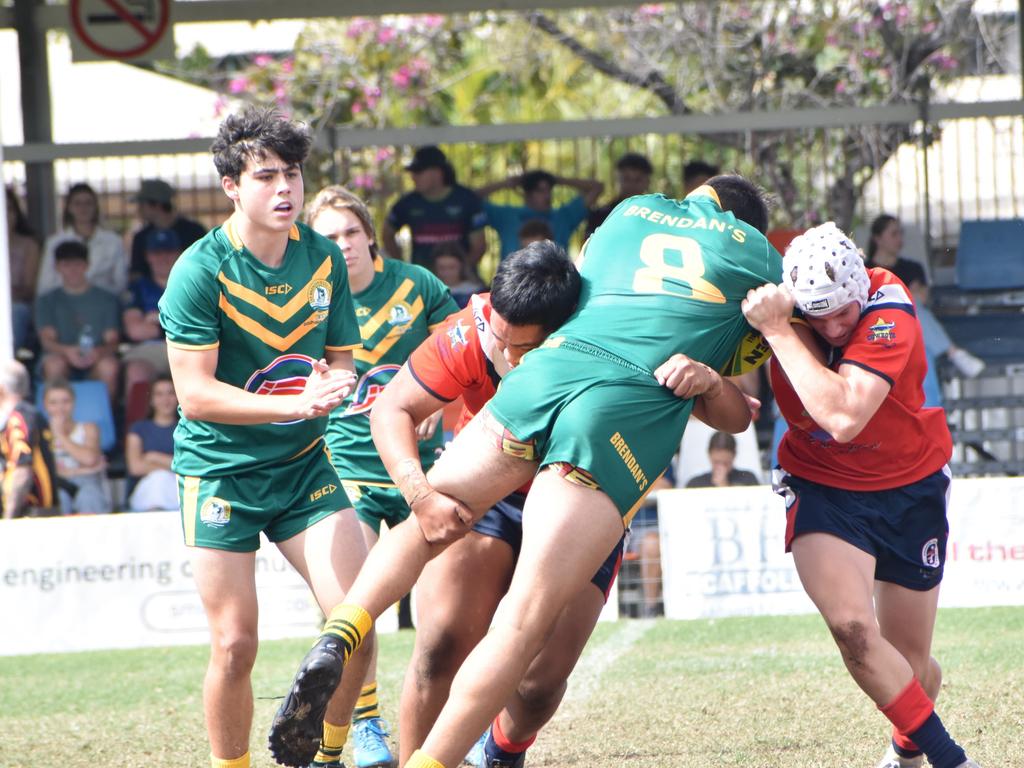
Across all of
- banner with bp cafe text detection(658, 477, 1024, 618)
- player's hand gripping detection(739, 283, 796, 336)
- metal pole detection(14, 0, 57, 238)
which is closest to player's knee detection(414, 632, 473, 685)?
player's hand gripping detection(739, 283, 796, 336)

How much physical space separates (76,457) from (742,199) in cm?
761

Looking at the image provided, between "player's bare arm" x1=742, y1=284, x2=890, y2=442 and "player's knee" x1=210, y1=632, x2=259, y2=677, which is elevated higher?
"player's bare arm" x1=742, y1=284, x2=890, y2=442

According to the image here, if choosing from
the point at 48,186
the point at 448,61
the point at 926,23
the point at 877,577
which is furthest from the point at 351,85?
the point at 877,577

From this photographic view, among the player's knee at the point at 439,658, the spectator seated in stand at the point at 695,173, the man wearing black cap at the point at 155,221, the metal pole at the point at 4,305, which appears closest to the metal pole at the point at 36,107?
the man wearing black cap at the point at 155,221

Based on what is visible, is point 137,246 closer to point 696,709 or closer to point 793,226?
point 793,226

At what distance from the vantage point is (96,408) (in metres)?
11.8

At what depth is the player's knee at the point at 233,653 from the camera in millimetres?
4855

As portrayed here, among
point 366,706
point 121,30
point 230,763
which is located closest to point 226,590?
point 230,763

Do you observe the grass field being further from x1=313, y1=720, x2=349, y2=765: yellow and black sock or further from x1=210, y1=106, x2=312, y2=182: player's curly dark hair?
x1=210, y1=106, x2=312, y2=182: player's curly dark hair

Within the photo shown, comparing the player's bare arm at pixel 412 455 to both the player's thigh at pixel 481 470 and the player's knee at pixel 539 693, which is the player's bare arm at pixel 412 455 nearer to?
the player's thigh at pixel 481 470

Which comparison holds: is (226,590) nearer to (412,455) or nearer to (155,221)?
(412,455)

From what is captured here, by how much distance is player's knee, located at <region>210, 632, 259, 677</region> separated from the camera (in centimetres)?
486

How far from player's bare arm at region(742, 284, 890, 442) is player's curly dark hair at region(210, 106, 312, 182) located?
5.43ft

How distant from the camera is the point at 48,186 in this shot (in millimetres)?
13516
